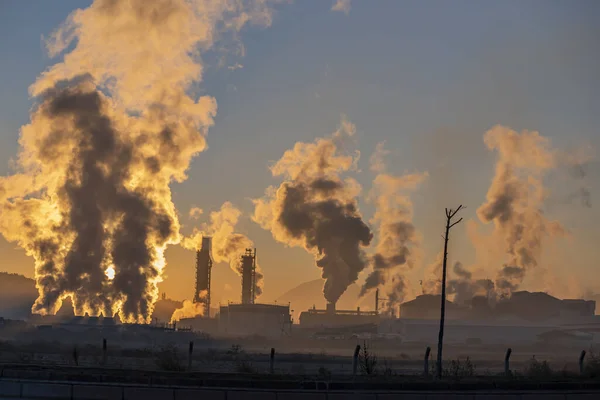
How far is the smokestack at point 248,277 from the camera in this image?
186 meters

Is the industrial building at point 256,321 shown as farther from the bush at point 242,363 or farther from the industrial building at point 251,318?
the bush at point 242,363

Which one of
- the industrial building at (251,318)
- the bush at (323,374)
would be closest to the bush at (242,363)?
the bush at (323,374)

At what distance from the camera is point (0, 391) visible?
73.3 ft

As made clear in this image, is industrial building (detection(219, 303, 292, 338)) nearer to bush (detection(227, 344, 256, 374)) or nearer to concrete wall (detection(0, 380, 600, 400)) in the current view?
bush (detection(227, 344, 256, 374))

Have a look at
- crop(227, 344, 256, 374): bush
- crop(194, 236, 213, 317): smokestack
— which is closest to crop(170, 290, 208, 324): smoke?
crop(194, 236, 213, 317): smokestack

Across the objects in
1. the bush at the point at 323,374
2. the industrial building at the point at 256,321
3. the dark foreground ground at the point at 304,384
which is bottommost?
the industrial building at the point at 256,321

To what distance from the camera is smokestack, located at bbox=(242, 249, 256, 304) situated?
185500 millimetres

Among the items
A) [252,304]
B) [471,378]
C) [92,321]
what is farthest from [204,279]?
[471,378]

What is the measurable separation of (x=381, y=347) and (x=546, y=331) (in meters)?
63.2

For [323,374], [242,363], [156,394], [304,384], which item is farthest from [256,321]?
[156,394]

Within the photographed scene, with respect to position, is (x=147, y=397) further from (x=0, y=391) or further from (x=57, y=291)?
(x=57, y=291)

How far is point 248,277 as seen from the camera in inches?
7505

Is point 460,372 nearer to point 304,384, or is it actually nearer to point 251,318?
point 304,384

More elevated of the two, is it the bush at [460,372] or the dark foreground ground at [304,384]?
the dark foreground ground at [304,384]
